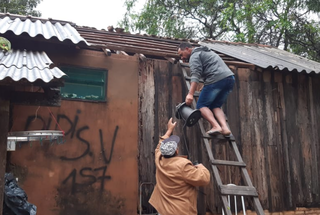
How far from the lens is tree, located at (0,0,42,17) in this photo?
17.2m

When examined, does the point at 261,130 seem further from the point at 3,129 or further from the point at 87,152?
the point at 3,129

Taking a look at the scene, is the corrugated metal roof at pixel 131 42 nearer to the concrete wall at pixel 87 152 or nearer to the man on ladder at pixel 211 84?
the concrete wall at pixel 87 152

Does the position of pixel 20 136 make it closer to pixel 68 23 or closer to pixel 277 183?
pixel 68 23

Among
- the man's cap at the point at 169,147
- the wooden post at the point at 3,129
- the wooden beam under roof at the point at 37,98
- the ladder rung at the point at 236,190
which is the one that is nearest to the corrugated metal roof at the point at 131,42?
the wooden beam under roof at the point at 37,98

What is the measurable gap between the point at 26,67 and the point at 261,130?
4.79m

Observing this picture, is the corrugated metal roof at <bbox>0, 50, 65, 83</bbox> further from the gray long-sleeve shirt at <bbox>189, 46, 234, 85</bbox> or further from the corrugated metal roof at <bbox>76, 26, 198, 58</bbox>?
the gray long-sleeve shirt at <bbox>189, 46, 234, 85</bbox>

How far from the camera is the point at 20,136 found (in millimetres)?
4012

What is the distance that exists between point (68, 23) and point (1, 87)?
386cm

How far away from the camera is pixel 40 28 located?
573 centimetres

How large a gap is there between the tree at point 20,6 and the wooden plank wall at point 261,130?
14.2m

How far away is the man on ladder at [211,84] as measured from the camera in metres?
4.91

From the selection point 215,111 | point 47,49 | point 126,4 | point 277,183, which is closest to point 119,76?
point 47,49

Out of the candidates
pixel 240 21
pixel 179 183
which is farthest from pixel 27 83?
pixel 240 21

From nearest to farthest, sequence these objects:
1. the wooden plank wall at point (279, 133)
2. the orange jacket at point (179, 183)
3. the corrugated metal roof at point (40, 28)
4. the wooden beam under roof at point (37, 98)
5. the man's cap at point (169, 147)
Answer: the wooden beam under roof at point (37, 98) → the orange jacket at point (179, 183) → the man's cap at point (169, 147) → the corrugated metal roof at point (40, 28) → the wooden plank wall at point (279, 133)
